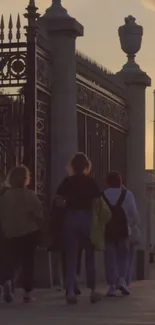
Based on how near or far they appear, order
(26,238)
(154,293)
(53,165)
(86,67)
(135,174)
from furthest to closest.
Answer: (135,174) < (86,67) < (53,165) < (154,293) < (26,238)

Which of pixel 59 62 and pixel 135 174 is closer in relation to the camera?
pixel 59 62

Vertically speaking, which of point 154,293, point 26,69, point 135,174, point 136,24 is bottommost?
point 154,293

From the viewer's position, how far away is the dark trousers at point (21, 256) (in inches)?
509

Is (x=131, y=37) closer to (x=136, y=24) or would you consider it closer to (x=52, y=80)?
(x=136, y=24)

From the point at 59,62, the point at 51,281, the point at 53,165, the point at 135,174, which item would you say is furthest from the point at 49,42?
the point at 135,174

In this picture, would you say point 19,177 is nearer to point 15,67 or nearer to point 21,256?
point 21,256

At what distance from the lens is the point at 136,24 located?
2333cm

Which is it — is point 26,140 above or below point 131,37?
below

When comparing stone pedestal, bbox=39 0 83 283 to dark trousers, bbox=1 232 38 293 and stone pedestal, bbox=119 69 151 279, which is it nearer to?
dark trousers, bbox=1 232 38 293

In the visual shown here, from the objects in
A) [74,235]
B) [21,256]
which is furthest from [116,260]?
[74,235]

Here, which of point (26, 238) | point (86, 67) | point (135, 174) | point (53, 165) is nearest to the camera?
point (26, 238)

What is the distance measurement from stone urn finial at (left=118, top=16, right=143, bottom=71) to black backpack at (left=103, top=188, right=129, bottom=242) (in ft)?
28.4

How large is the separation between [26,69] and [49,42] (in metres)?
1.27

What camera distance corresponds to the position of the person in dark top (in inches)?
499
